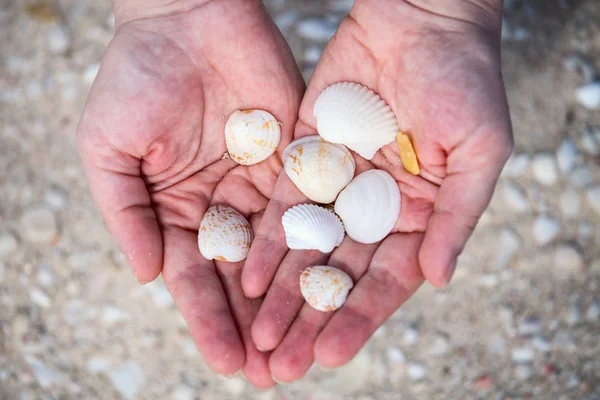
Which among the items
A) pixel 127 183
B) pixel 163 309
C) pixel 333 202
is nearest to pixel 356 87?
pixel 333 202

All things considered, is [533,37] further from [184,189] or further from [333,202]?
[184,189]

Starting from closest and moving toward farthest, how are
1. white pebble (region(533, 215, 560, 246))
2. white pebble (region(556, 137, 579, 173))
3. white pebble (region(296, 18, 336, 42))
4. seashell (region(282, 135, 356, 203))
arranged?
seashell (region(282, 135, 356, 203)) → white pebble (region(533, 215, 560, 246)) → white pebble (region(556, 137, 579, 173)) → white pebble (region(296, 18, 336, 42))

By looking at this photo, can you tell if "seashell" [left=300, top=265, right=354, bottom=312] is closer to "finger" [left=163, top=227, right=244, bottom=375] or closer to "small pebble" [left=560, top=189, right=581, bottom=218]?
"finger" [left=163, top=227, right=244, bottom=375]

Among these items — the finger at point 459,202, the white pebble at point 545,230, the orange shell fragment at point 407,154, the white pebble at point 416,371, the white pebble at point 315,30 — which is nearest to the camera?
the finger at point 459,202

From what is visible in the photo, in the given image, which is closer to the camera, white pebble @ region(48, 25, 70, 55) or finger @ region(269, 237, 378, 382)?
finger @ region(269, 237, 378, 382)

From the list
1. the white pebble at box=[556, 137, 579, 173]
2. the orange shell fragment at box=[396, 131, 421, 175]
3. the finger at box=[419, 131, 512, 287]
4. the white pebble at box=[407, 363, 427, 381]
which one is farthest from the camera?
the white pebble at box=[556, 137, 579, 173]

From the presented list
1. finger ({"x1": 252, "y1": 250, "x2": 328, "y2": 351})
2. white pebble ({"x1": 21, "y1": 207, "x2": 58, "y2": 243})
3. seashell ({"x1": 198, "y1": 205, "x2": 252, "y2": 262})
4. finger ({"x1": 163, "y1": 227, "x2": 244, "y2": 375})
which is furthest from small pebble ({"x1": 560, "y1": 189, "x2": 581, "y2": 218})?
white pebble ({"x1": 21, "y1": 207, "x2": 58, "y2": 243})

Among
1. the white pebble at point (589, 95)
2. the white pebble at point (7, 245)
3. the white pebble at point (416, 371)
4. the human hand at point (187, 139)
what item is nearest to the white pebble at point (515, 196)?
the white pebble at point (589, 95)

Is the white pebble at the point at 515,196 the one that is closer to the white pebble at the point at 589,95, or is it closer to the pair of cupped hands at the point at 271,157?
the white pebble at the point at 589,95
